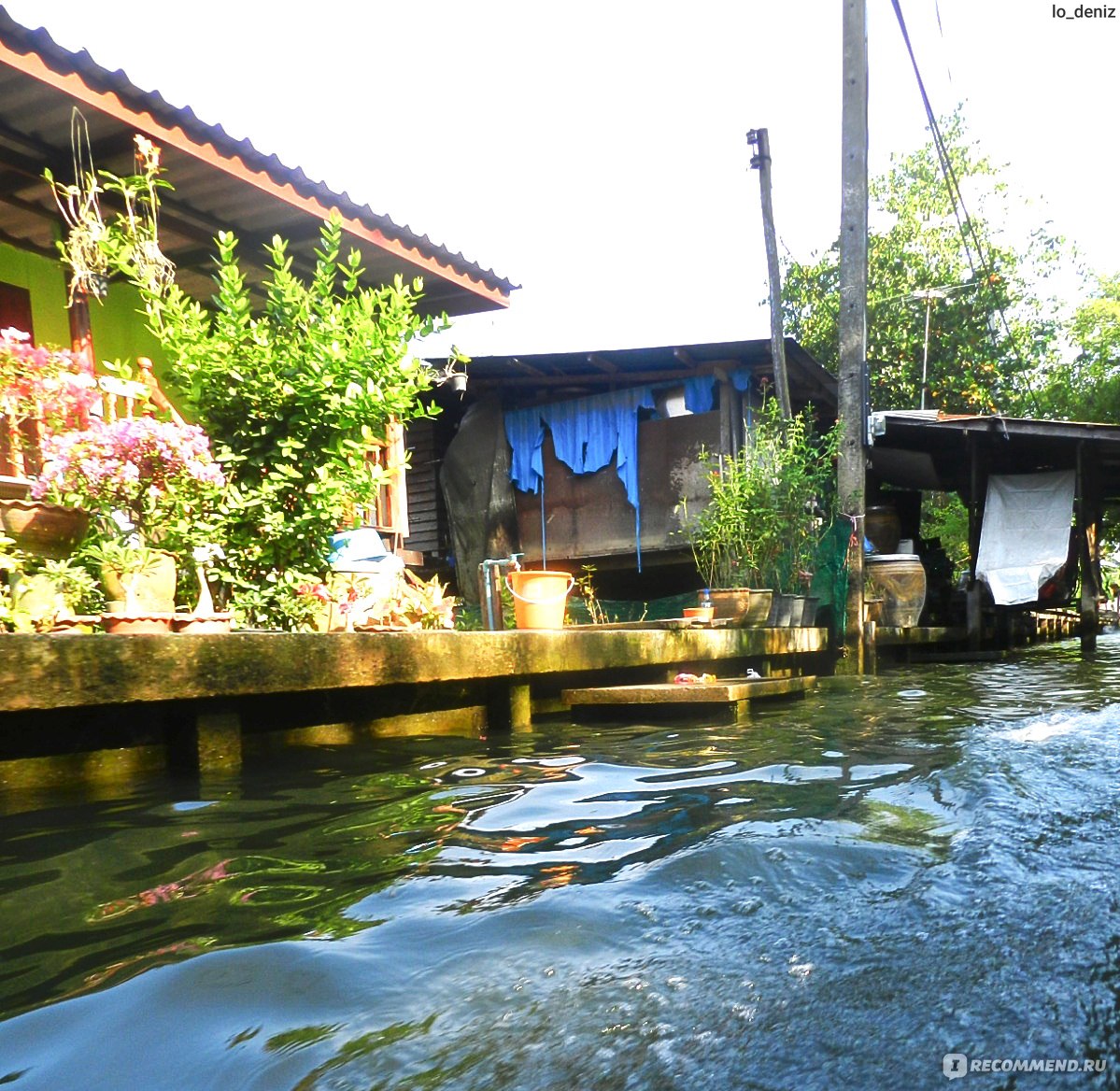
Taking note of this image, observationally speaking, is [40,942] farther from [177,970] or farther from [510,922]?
[510,922]

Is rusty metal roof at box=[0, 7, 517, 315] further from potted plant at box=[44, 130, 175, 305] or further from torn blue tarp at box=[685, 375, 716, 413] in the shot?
torn blue tarp at box=[685, 375, 716, 413]

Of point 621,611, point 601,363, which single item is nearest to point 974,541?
point 621,611

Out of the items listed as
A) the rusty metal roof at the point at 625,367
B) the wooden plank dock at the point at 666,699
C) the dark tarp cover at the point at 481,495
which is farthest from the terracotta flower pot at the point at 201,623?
the dark tarp cover at the point at 481,495

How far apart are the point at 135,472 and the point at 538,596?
9.79 ft

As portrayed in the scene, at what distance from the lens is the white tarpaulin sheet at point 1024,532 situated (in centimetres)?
1305

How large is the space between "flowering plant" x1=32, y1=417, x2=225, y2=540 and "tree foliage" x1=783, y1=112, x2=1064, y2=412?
1835 centimetres

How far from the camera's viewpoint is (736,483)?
8.64 m

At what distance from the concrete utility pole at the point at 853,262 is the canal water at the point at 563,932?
24.1 feet

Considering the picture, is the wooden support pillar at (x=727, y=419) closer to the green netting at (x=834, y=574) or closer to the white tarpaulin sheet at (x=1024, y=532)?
the green netting at (x=834, y=574)

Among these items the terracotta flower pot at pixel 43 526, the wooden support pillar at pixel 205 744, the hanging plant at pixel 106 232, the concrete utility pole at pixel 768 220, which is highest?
the concrete utility pole at pixel 768 220

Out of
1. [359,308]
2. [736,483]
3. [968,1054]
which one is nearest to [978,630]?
[736,483]

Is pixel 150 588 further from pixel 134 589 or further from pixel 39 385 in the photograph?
pixel 39 385

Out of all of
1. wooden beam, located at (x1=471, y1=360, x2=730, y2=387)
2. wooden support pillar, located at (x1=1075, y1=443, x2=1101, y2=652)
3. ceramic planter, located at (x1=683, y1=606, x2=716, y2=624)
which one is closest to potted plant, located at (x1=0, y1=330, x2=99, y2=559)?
ceramic planter, located at (x1=683, y1=606, x2=716, y2=624)

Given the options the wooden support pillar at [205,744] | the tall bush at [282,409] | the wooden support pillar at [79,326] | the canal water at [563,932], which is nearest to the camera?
the canal water at [563,932]
